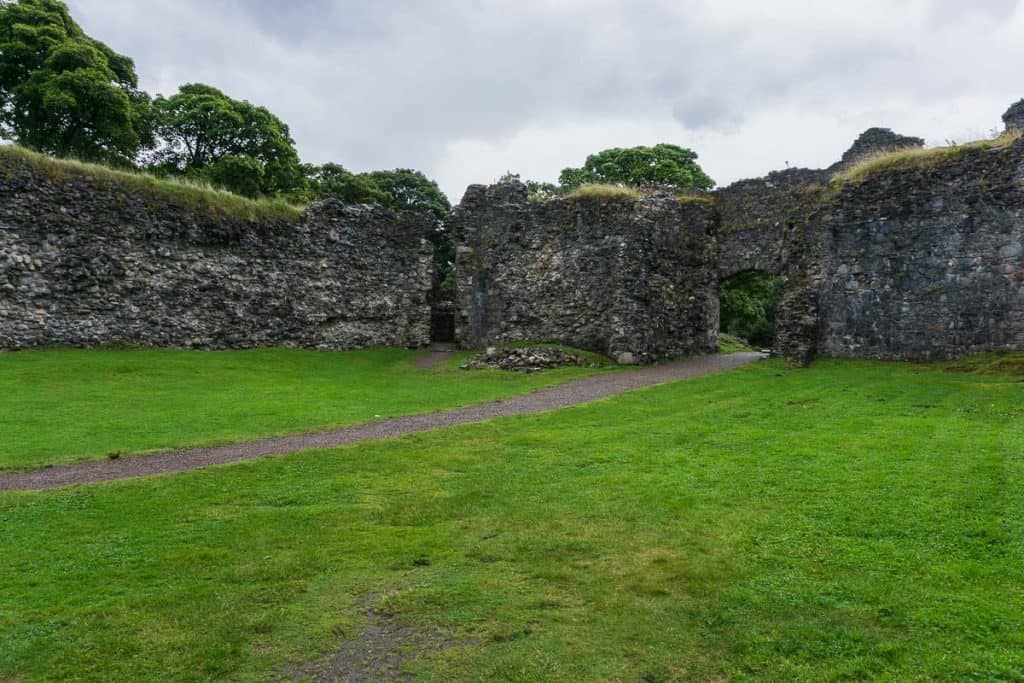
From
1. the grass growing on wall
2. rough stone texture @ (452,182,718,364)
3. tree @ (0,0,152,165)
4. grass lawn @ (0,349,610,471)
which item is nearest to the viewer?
grass lawn @ (0,349,610,471)

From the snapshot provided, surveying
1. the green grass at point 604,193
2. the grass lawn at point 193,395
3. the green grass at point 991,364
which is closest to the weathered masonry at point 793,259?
the green grass at point 604,193

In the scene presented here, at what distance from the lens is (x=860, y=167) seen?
902 inches

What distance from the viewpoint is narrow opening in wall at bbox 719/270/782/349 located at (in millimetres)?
42875

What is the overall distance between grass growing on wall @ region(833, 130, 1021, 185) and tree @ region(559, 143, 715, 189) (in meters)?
27.4

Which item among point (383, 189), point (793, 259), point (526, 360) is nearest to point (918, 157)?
point (793, 259)

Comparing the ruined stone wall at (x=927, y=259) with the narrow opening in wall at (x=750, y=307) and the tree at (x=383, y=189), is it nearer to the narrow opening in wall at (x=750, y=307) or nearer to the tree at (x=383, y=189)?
the narrow opening in wall at (x=750, y=307)

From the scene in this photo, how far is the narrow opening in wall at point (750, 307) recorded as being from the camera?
141 feet

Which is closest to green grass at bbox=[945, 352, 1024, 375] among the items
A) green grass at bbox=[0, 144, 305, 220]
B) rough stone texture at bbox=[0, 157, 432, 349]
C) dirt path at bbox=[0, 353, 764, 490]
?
dirt path at bbox=[0, 353, 764, 490]

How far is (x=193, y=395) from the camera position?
53.8ft

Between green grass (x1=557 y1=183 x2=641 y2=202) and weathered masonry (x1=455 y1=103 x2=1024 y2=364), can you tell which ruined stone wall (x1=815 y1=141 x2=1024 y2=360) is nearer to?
weathered masonry (x1=455 y1=103 x2=1024 y2=364)

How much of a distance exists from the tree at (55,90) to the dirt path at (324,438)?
97.9 feet

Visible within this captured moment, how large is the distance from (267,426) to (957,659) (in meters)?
11.5

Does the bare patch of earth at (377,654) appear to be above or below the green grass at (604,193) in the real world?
below

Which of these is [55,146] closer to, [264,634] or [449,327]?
[449,327]
